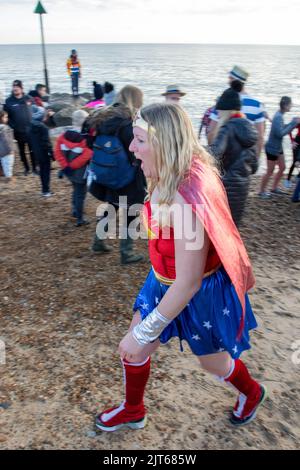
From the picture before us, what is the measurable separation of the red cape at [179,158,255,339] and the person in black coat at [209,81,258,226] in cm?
197

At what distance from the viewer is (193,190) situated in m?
1.67

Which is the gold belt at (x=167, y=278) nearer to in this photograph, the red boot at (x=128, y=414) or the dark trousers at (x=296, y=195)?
the red boot at (x=128, y=414)

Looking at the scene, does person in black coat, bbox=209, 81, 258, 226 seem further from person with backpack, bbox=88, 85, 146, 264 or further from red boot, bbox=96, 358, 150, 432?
red boot, bbox=96, 358, 150, 432

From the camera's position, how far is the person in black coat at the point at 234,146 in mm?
3846

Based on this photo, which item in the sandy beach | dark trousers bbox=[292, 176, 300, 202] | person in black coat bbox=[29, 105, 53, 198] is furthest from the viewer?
dark trousers bbox=[292, 176, 300, 202]

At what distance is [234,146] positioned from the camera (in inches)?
154

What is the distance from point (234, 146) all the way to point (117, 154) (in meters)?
1.19

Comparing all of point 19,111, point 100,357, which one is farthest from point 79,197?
point 19,111

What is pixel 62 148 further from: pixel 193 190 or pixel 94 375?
pixel 193 190

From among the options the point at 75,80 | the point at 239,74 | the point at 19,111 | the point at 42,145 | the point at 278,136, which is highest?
the point at 239,74

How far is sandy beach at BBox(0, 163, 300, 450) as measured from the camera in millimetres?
2543

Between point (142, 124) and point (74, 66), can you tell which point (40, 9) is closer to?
point (74, 66)

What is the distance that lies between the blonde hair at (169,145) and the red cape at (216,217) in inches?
1.9

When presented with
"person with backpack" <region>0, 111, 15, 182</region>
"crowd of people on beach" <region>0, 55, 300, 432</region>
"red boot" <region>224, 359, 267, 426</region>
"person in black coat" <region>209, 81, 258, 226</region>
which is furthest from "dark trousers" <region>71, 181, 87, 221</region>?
"red boot" <region>224, 359, 267, 426</region>
